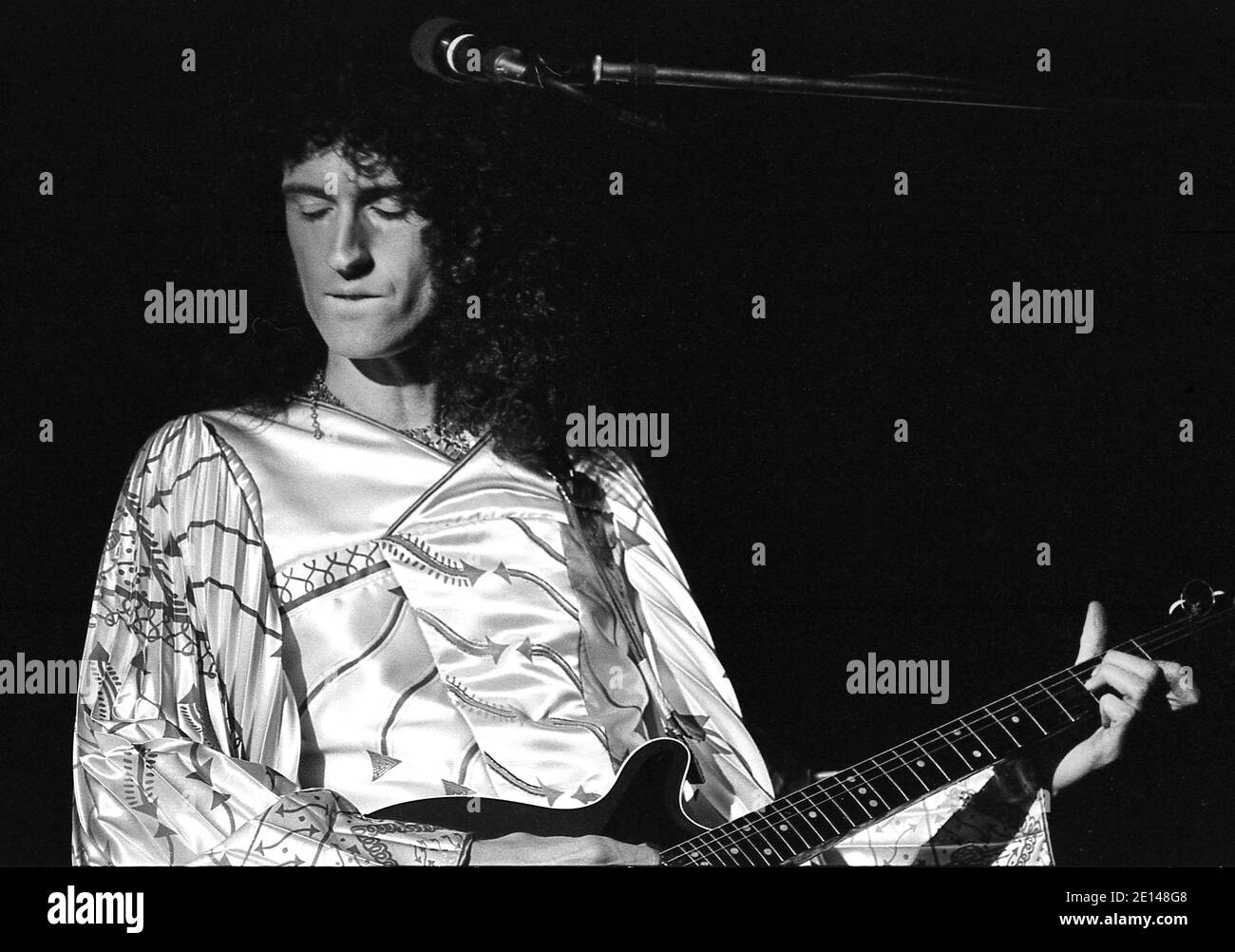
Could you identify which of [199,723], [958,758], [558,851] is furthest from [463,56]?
[958,758]

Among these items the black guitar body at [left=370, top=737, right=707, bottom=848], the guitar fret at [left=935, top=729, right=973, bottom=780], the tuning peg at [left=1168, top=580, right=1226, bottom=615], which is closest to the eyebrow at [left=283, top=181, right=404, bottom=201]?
the black guitar body at [left=370, top=737, right=707, bottom=848]

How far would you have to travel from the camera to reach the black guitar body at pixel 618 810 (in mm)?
2121

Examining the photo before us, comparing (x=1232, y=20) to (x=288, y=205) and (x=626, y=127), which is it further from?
(x=288, y=205)

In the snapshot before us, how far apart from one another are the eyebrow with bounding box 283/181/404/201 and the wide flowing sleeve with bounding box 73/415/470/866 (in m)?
0.50

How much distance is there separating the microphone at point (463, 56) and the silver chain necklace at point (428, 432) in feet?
1.76

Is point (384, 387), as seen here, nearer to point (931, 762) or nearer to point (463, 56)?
point (463, 56)

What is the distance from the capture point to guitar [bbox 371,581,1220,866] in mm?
2125

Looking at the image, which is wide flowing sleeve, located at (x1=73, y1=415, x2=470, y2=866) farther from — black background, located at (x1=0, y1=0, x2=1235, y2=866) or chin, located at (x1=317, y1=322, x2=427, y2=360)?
chin, located at (x1=317, y1=322, x2=427, y2=360)

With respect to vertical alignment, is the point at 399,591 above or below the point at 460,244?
below

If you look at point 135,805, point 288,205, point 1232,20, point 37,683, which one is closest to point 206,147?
point 288,205

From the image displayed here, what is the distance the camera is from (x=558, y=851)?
2.14 metres

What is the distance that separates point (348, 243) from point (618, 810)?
3.30 ft

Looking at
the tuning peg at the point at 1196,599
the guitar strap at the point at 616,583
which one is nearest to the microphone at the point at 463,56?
the guitar strap at the point at 616,583

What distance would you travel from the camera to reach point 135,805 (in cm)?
211
